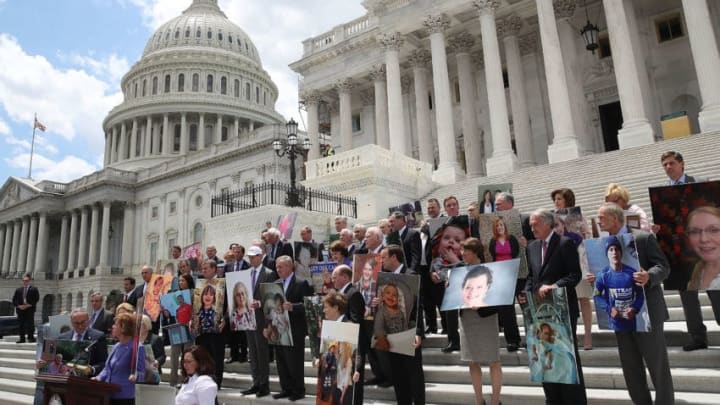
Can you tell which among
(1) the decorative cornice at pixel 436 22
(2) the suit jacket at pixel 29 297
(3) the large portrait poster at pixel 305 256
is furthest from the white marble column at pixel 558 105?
(2) the suit jacket at pixel 29 297

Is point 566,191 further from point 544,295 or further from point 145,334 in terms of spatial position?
point 145,334

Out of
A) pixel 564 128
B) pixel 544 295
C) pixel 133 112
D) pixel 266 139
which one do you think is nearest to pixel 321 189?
pixel 564 128

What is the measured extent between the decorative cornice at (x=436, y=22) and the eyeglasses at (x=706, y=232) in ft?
75.5

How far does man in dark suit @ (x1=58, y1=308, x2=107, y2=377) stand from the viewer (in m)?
6.73

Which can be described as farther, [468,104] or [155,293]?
[468,104]

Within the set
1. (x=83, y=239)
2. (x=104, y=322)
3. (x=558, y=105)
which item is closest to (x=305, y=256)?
(x=104, y=322)

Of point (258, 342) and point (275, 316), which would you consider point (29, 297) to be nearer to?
point (258, 342)

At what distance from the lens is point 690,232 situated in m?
5.41

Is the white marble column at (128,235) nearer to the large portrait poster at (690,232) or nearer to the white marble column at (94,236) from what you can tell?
the white marble column at (94,236)

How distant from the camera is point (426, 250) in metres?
8.17

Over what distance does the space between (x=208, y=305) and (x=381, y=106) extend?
24.6 meters

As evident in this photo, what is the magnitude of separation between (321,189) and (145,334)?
16.0 m

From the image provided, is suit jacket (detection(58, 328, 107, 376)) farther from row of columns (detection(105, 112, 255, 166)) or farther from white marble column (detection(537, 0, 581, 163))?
row of columns (detection(105, 112, 255, 166))

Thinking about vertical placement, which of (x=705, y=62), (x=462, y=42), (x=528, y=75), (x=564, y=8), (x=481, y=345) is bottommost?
(x=481, y=345)
